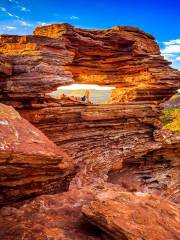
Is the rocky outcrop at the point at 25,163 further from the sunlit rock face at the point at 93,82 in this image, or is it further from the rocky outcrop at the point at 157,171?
the rocky outcrop at the point at 157,171

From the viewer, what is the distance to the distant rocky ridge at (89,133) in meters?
12.2

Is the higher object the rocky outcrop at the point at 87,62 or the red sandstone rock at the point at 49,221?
the rocky outcrop at the point at 87,62

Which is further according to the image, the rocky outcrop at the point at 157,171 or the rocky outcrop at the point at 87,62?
the rocky outcrop at the point at 157,171

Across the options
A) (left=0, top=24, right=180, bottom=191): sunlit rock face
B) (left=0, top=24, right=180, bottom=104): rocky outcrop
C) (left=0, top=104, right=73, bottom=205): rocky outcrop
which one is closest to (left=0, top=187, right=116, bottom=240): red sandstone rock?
(left=0, top=104, right=73, bottom=205): rocky outcrop

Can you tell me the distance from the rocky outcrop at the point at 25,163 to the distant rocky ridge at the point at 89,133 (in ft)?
0.20

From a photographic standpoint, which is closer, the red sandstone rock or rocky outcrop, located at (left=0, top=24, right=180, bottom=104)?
the red sandstone rock

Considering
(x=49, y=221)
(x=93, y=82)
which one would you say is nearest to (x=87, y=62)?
(x=93, y=82)

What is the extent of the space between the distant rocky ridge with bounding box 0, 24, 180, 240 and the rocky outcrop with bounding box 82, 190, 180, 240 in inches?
1.6

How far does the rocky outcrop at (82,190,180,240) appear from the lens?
10.4 metres

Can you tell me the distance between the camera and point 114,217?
11.1 meters

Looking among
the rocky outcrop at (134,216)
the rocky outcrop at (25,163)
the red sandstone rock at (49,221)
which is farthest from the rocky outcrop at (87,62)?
the rocky outcrop at (134,216)

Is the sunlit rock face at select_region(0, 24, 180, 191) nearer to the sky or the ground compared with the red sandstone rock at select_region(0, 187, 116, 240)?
nearer to the sky

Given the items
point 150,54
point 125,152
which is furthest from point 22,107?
point 150,54

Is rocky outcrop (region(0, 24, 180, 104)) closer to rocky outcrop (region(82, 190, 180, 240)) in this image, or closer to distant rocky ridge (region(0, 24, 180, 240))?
distant rocky ridge (region(0, 24, 180, 240))
